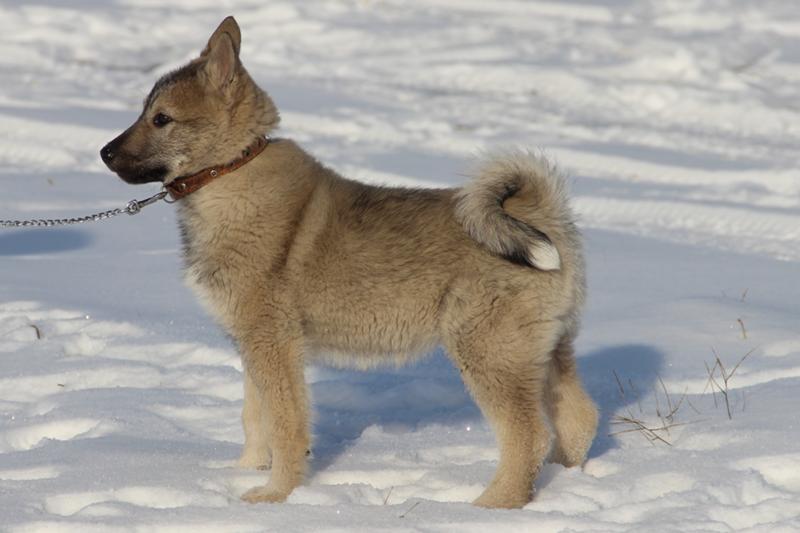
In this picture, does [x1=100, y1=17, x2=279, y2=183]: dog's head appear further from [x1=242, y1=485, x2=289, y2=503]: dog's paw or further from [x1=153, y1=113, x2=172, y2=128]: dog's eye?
[x1=242, y1=485, x2=289, y2=503]: dog's paw

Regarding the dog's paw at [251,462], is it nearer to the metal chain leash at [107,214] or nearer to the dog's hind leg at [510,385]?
the dog's hind leg at [510,385]

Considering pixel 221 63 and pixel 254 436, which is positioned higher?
pixel 221 63

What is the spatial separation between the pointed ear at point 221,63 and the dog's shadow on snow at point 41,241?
3179mm

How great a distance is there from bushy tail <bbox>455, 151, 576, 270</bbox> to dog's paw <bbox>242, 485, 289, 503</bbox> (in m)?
1.02

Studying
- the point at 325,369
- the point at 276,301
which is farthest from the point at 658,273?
the point at 276,301

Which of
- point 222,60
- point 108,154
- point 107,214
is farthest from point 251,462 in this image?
point 222,60

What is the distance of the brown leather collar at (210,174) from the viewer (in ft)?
13.7

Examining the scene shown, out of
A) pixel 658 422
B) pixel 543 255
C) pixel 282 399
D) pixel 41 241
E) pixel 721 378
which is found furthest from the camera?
pixel 41 241

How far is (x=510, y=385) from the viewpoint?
3824mm

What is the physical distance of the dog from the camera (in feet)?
12.6

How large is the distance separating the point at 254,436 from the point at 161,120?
1.12m

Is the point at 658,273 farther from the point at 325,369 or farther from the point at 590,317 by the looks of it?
→ the point at 325,369

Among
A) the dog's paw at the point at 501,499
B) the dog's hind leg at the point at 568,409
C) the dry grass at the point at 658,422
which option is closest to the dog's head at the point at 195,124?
the dog's hind leg at the point at 568,409

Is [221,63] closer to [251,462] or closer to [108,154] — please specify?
[108,154]
